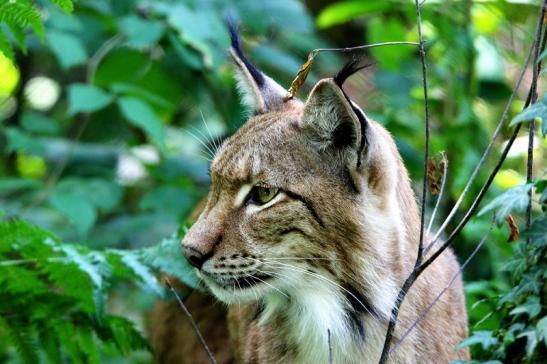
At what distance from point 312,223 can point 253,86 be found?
1186mm

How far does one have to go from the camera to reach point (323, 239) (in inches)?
185

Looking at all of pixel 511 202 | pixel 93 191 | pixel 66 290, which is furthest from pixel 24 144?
pixel 511 202

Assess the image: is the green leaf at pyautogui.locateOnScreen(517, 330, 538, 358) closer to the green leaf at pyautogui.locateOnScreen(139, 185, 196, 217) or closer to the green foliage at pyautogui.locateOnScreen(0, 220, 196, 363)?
the green foliage at pyautogui.locateOnScreen(0, 220, 196, 363)

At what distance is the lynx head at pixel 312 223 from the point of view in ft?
15.4

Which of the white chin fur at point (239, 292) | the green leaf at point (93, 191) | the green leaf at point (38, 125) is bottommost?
the white chin fur at point (239, 292)

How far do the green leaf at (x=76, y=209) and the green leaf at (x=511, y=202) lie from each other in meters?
3.76

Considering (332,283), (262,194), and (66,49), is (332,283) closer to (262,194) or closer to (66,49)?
(262,194)

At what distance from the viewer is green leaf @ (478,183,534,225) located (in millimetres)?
3883

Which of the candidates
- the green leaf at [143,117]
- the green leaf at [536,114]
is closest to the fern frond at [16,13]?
the green leaf at [143,117]

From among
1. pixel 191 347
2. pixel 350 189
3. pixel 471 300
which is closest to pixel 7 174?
pixel 191 347

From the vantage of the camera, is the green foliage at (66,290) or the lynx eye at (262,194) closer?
the lynx eye at (262,194)

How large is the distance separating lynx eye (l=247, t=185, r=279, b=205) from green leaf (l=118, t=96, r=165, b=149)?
258 centimetres

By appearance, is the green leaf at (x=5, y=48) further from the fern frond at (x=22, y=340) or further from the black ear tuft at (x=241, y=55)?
the fern frond at (x=22, y=340)

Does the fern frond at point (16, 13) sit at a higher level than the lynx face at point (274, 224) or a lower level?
higher
